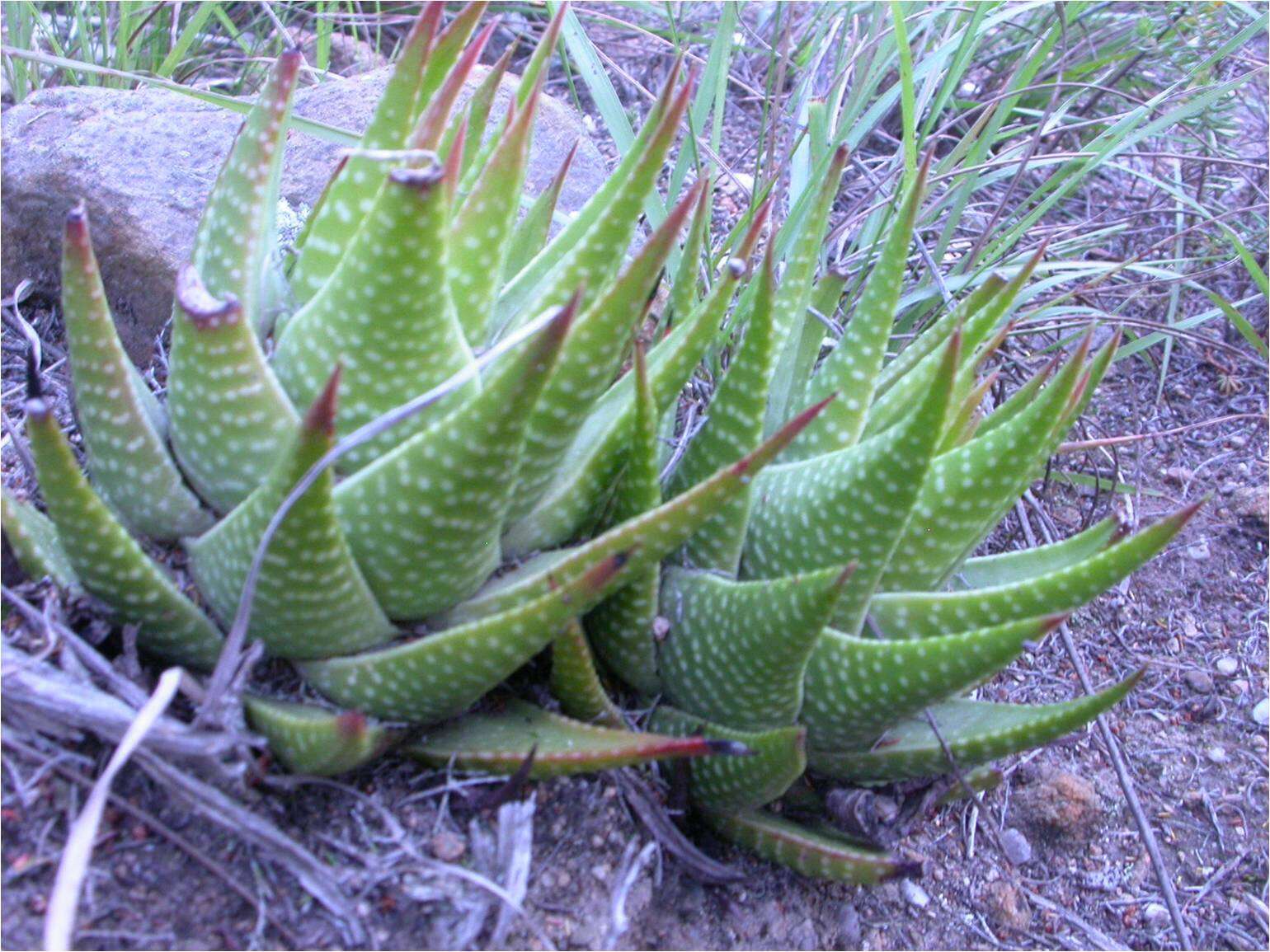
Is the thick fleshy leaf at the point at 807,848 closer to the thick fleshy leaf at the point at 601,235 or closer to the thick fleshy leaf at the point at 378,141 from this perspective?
the thick fleshy leaf at the point at 601,235

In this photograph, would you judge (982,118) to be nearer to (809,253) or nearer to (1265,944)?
(809,253)

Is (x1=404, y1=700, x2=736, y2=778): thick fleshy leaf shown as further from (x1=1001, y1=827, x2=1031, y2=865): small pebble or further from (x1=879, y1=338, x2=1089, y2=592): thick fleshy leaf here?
(x1=1001, y1=827, x2=1031, y2=865): small pebble

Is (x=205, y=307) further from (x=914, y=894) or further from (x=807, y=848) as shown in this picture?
(x=914, y=894)

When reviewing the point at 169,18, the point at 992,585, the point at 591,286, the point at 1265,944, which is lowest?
the point at 1265,944

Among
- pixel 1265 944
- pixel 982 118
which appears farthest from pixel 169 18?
pixel 1265 944

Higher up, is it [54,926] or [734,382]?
[734,382]

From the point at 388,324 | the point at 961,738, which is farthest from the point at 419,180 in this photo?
the point at 961,738

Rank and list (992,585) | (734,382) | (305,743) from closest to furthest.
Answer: (305,743)
(734,382)
(992,585)
